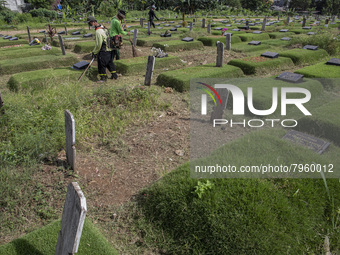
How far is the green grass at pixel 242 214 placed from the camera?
291cm

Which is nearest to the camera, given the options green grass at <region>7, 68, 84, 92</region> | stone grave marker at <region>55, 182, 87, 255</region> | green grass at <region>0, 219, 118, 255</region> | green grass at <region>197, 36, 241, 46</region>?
stone grave marker at <region>55, 182, 87, 255</region>

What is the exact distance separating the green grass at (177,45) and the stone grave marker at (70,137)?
987cm

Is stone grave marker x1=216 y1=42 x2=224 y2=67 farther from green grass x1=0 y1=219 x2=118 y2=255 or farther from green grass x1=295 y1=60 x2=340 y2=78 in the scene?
green grass x1=0 y1=219 x2=118 y2=255

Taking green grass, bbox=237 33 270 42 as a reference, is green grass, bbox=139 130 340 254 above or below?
below

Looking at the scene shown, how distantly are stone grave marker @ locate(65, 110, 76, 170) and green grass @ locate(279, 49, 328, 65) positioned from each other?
9.77 metres

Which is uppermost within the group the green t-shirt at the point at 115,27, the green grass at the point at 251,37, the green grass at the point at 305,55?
the green t-shirt at the point at 115,27

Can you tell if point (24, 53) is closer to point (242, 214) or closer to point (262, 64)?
point (262, 64)

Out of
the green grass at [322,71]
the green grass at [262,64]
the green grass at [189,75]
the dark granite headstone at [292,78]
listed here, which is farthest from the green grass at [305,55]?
the dark granite headstone at [292,78]

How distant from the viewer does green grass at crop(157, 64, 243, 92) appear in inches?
316

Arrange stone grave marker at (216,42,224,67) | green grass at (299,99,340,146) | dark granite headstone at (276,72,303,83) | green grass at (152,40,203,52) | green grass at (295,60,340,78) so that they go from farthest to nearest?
green grass at (152,40,203,52) < stone grave marker at (216,42,224,67) < green grass at (295,60,340,78) < dark granite headstone at (276,72,303,83) < green grass at (299,99,340,146)

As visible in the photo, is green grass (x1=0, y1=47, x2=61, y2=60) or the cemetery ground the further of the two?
green grass (x1=0, y1=47, x2=61, y2=60)

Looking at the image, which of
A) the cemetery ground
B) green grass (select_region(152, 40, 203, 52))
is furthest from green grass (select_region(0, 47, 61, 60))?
the cemetery ground

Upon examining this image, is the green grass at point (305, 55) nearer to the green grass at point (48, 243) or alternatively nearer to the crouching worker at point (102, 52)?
the crouching worker at point (102, 52)

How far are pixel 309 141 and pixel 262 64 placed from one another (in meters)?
5.98
